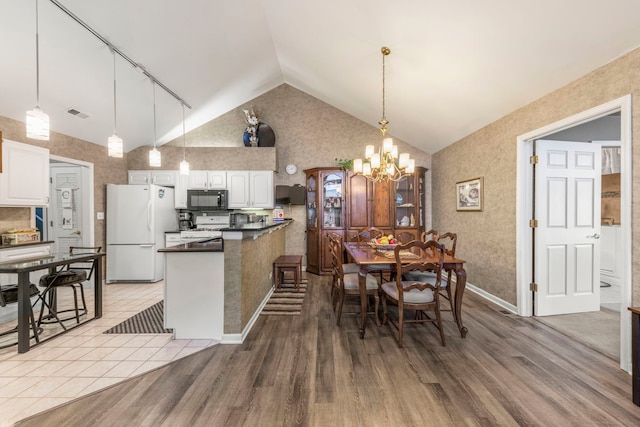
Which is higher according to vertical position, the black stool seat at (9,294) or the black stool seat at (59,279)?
the black stool seat at (59,279)

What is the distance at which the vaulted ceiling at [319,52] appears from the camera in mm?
2131

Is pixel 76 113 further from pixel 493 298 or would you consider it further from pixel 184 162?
pixel 493 298

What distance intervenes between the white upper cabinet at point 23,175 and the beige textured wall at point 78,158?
0.35 m

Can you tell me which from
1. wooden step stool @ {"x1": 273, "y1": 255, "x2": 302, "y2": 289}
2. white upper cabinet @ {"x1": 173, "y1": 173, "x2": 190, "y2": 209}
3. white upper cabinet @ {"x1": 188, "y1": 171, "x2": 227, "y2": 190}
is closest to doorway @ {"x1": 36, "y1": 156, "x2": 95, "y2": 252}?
white upper cabinet @ {"x1": 173, "y1": 173, "x2": 190, "y2": 209}

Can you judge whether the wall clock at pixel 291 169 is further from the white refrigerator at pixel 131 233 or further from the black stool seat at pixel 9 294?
the black stool seat at pixel 9 294

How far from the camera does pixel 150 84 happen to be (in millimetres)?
3768

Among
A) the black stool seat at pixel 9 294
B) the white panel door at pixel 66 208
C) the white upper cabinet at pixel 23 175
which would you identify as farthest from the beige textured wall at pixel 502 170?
the white panel door at pixel 66 208

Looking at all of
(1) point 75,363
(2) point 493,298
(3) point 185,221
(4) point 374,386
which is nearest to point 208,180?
(3) point 185,221

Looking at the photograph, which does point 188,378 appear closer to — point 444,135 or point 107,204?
point 107,204

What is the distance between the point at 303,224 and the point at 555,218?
396cm

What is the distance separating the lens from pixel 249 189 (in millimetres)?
5184

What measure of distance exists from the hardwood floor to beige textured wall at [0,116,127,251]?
3.04 metres

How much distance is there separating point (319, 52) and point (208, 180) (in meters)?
3.09

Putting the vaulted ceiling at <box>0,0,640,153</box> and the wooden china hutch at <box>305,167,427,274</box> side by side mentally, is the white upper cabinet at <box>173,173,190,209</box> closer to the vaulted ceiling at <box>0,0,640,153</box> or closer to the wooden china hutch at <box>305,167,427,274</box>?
the vaulted ceiling at <box>0,0,640,153</box>
